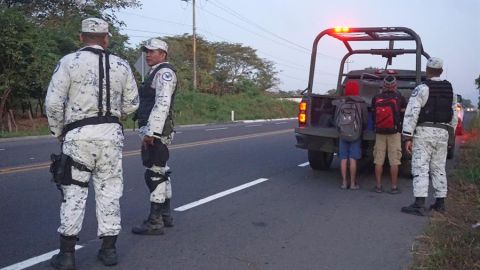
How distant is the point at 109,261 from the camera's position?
4.14 m

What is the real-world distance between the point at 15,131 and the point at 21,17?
13.8 feet

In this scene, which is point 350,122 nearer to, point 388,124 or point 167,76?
point 388,124

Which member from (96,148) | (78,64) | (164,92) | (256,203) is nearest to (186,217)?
(256,203)

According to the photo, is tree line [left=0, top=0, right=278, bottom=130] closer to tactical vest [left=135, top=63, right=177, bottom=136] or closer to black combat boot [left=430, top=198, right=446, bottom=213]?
tactical vest [left=135, top=63, right=177, bottom=136]

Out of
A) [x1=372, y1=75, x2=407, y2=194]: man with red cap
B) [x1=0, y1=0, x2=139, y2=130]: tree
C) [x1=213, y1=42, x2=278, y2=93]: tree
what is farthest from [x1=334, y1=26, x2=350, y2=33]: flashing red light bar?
[x1=213, y1=42, x2=278, y2=93]: tree

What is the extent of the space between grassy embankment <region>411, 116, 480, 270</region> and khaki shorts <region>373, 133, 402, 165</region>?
2.98ft

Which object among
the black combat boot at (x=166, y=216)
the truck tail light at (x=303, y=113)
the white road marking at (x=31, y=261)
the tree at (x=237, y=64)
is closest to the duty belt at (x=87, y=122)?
the white road marking at (x=31, y=261)

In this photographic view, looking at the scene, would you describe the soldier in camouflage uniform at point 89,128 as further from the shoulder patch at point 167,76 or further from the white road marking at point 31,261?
the shoulder patch at point 167,76

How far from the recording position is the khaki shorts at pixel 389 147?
7.23 metres

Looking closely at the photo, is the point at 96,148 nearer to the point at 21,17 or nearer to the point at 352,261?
the point at 352,261

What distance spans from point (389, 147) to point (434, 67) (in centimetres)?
155

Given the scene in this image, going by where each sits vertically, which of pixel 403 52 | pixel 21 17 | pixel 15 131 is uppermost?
pixel 21 17

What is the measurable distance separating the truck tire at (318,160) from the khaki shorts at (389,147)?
5.87ft

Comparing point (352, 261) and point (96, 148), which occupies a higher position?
point (96, 148)
